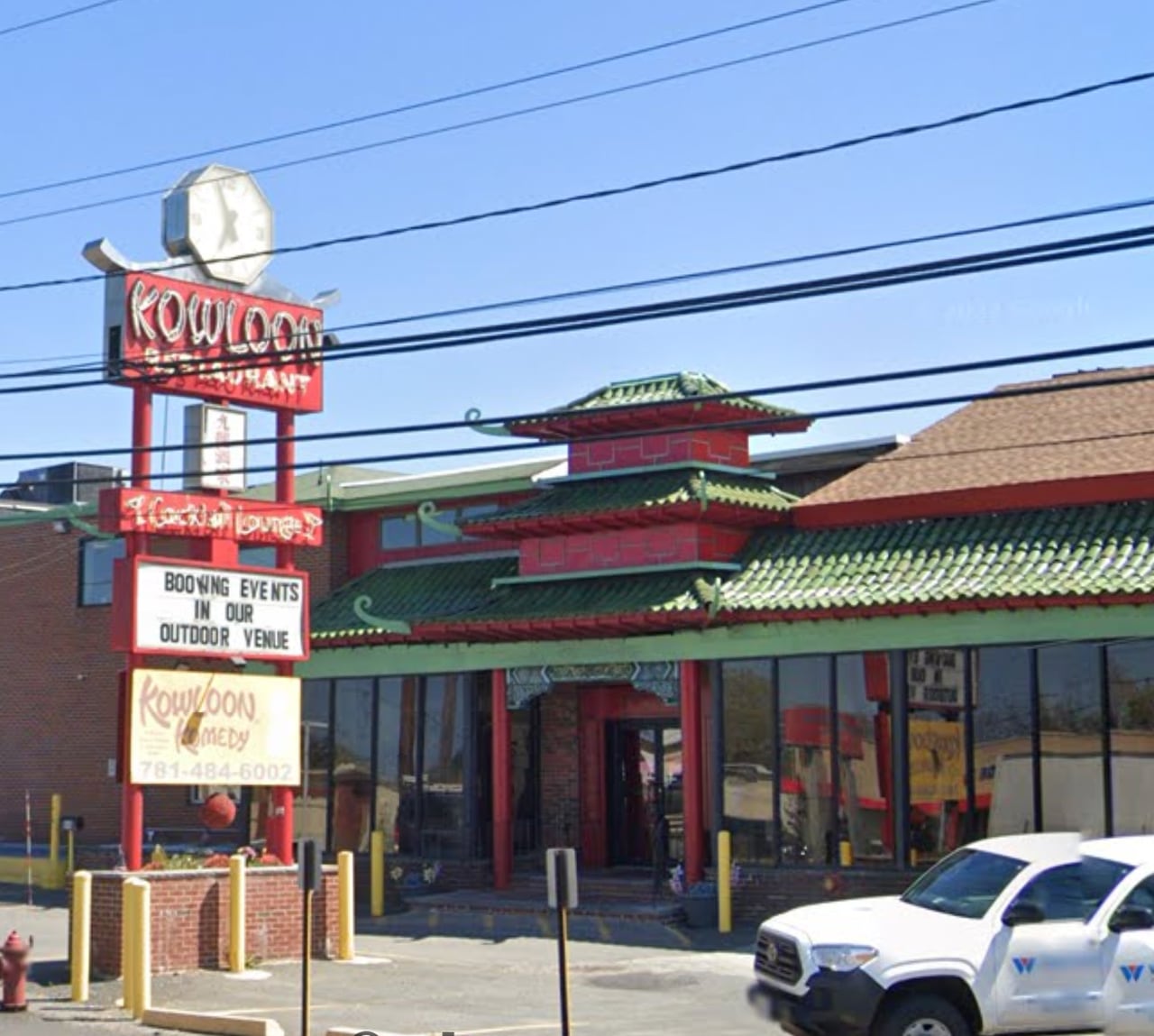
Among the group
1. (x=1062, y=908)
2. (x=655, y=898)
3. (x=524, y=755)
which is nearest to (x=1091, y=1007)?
(x=1062, y=908)

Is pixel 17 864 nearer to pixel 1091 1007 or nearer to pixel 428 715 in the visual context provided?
pixel 428 715

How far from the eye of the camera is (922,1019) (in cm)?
1373

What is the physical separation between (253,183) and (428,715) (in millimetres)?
10781

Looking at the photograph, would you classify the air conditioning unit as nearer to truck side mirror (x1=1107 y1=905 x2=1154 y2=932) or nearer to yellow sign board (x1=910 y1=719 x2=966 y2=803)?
yellow sign board (x1=910 y1=719 x2=966 y2=803)

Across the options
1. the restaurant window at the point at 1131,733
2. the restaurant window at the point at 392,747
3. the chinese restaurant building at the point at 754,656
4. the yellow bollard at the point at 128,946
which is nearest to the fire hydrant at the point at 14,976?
the yellow bollard at the point at 128,946

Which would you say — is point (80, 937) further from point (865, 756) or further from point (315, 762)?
point (315, 762)

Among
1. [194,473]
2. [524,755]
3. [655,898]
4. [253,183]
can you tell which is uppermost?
[253,183]

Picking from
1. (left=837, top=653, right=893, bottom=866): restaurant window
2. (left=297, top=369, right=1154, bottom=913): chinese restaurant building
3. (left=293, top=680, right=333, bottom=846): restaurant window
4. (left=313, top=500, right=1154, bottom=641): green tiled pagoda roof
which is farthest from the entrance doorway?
(left=293, top=680, right=333, bottom=846): restaurant window

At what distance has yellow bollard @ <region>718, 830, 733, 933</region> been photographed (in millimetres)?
26000

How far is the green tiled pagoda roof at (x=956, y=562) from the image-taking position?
23.8 meters

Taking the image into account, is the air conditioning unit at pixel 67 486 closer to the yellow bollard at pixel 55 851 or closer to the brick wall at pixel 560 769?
the yellow bollard at pixel 55 851

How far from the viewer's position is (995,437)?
29.0 meters

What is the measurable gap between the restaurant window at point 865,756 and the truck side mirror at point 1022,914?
38.0 feet

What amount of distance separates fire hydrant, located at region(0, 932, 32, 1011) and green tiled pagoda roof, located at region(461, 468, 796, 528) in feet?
37.8
